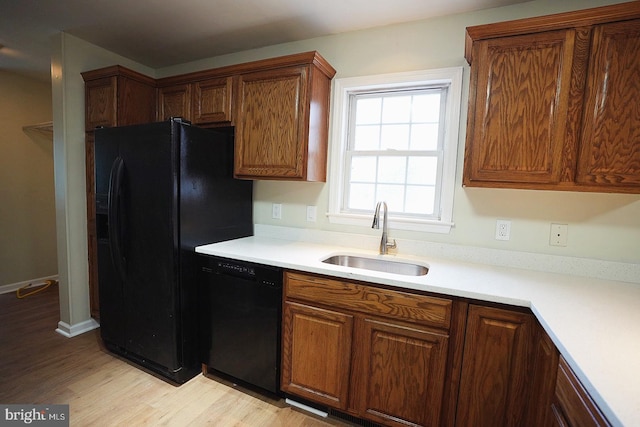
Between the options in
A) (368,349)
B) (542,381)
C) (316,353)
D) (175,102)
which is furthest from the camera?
(175,102)

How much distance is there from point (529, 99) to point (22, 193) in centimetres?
490

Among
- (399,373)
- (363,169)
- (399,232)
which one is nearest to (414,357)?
(399,373)

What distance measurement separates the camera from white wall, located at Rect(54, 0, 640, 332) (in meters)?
1.60

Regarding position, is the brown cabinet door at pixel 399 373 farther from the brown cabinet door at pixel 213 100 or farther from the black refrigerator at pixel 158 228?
the brown cabinet door at pixel 213 100

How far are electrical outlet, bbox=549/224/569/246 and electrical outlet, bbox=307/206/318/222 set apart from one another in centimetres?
148

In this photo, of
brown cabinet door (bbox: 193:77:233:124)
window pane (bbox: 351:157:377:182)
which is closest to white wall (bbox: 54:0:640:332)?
window pane (bbox: 351:157:377:182)

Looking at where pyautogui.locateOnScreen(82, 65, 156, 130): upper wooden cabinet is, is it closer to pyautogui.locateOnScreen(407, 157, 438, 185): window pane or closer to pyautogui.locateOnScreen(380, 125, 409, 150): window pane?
pyautogui.locateOnScreen(380, 125, 409, 150): window pane

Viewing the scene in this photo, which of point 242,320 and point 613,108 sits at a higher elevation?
point 613,108

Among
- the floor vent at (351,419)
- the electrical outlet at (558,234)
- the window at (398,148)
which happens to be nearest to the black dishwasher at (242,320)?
the floor vent at (351,419)

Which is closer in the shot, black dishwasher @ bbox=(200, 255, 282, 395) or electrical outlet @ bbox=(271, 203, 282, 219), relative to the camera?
black dishwasher @ bbox=(200, 255, 282, 395)

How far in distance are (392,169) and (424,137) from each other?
298 millimetres

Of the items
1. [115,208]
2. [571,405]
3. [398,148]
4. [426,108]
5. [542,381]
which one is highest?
[426,108]

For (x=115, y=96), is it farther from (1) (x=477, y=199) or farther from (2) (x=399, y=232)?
(1) (x=477, y=199)

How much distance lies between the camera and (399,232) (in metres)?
2.04
